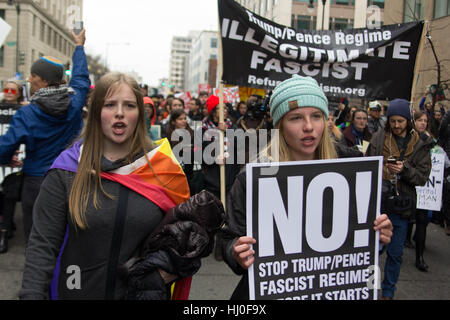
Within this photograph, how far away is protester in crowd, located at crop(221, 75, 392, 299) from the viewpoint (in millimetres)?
2018

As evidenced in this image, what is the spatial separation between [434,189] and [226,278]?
3.44 m

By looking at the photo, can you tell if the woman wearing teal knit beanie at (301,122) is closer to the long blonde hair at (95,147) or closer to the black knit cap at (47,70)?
the long blonde hair at (95,147)

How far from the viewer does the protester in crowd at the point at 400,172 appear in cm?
434

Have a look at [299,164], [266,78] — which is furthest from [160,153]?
[266,78]

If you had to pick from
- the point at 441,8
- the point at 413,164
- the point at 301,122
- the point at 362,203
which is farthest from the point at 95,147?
the point at 441,8

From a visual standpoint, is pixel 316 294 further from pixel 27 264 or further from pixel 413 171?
pixel 413 171

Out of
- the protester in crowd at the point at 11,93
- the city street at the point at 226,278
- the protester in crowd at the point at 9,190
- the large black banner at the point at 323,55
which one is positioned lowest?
the city street at the point at 226,278

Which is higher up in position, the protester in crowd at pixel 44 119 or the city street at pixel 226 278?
the protester in crowd at pixel 44 119

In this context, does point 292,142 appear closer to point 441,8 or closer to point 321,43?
point 321,43

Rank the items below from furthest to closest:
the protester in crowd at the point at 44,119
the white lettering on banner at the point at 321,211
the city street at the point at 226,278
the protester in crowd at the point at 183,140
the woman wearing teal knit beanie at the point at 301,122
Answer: the protester in crowd at the point at 183,140 → the city street at the point at 226,278 → the protester in crowd at the point at 44,119 → the woman wearing teal knit beanie at the point at 301,122 → the white lettering on banner at the point at 321,211

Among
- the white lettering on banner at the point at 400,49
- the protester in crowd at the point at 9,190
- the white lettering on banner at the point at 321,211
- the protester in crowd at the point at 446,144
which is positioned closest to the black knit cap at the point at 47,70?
the protester in crowd at the point at 9,190

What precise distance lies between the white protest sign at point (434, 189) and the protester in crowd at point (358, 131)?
1.17 meters

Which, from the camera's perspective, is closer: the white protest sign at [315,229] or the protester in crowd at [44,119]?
the white protest sign at [315,229]

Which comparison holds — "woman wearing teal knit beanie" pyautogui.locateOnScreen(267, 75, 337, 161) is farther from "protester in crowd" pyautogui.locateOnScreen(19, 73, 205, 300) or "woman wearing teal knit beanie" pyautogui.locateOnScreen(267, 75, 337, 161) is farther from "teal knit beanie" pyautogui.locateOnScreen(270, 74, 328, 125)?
"protester in crowd" pyautogui.locateOnScreen(19, 73, 205, 300)
